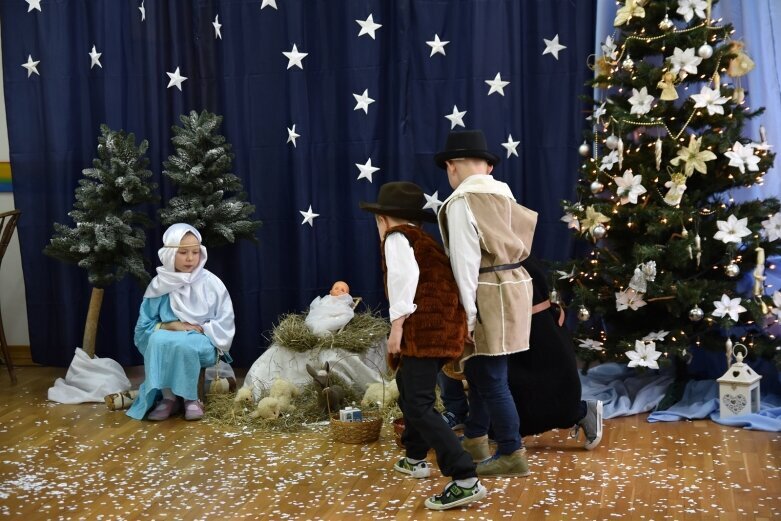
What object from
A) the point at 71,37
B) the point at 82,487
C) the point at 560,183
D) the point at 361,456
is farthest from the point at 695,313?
the point at 71,37

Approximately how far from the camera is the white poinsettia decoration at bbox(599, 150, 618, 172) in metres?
4.77

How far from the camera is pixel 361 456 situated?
4.29 meters

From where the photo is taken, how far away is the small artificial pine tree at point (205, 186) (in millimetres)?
5473

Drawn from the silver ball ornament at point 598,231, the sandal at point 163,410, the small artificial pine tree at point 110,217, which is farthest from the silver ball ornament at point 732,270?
the small artificial pine tree at point 110,217

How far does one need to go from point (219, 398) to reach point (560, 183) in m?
2.16

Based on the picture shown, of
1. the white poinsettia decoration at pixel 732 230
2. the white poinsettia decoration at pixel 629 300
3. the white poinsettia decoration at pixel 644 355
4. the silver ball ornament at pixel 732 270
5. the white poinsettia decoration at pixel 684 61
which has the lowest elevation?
the white poinsettia decoration at pixel 644 355

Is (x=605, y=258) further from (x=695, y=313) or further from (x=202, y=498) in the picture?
(x=202, y=498)

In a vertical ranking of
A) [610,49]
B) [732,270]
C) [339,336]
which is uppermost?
[610,49]

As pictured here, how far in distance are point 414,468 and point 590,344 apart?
4.38ft

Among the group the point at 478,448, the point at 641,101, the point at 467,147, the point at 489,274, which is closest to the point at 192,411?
the point at 478,448

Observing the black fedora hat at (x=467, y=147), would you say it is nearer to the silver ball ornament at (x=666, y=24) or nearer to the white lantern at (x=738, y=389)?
the silver ball ornament at (x=666, y=24)

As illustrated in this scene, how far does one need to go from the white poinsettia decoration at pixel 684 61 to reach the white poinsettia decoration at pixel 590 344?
4.36 feet

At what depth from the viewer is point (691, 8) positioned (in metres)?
4.70

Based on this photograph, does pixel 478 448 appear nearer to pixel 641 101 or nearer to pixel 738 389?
pixel 738 389
